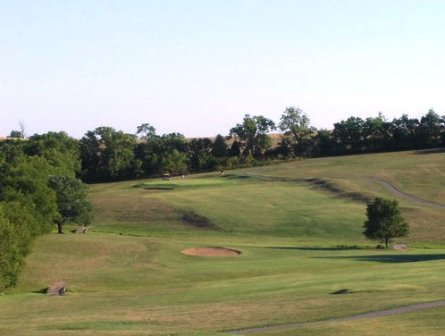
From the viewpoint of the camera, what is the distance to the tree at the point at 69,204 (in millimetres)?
76125

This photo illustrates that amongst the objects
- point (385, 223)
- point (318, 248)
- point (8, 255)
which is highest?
point (8, 255)

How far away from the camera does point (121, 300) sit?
37656mm

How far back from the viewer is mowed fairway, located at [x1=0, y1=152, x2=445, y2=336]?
1067 inches

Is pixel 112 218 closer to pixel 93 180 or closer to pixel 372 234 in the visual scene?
pixel 372 234

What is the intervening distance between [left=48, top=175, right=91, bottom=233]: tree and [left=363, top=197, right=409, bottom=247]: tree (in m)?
31.4

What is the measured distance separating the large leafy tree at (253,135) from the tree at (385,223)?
9976 centimetres

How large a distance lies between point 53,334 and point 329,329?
31.2 ft

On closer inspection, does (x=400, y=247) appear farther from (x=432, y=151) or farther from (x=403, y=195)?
(x=432, y=151)

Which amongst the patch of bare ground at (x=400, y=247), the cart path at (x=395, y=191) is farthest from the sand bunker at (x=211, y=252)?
the cart path at (x=395, y=191)

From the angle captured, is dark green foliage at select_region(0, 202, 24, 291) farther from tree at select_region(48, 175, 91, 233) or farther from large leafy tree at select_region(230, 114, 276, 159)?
large leafy tree at select_region(230, 114, 276, 159)

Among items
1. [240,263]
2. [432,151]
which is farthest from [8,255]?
[432,151]

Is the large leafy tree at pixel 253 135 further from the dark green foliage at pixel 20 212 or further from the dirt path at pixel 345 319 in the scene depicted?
the dirt path at pixel 345 319

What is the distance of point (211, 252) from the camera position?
202 ft

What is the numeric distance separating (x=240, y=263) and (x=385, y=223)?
19.8 m
